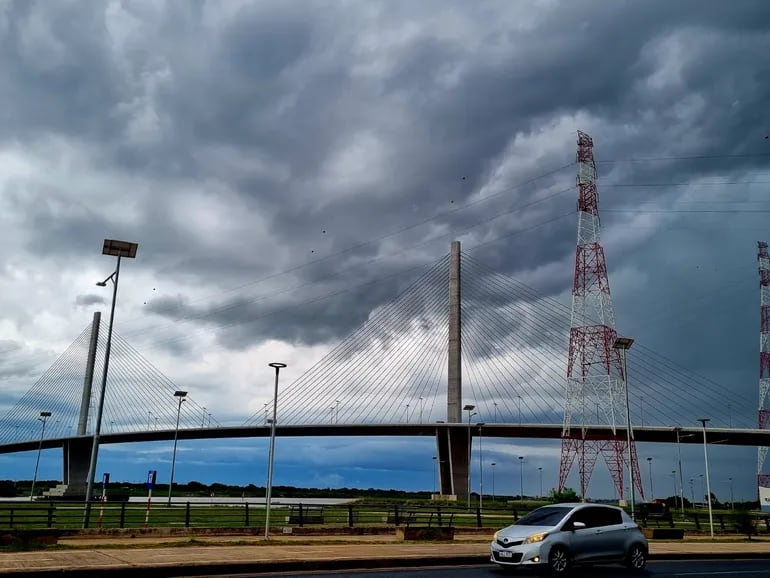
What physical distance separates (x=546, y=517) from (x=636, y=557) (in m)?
2.70

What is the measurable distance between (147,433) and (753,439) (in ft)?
248

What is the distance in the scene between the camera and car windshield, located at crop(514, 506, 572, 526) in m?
16.6

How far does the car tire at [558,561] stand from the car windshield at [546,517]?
2.24 ft

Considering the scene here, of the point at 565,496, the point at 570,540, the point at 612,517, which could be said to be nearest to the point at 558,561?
the point at 570,540

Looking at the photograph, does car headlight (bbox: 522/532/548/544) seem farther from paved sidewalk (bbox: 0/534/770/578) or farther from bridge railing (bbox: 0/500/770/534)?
bridge railing (bbox: 0/500/770/534)

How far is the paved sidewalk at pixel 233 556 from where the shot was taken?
14141 millimetres

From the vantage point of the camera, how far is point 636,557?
17438 millimetres

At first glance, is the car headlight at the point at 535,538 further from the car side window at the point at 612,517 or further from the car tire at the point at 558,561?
the car side window at the point at 612,517

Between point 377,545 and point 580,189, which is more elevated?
point 580,189

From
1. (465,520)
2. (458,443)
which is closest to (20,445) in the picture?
(458,443)

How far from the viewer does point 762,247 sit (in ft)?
344

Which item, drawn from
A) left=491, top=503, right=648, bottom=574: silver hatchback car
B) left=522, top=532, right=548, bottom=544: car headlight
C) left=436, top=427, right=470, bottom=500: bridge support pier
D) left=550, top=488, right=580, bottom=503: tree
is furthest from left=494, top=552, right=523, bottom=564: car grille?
left=436, top=427, right=470, bottom=500: bridge support pier

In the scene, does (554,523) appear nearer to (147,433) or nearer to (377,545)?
(377,545)

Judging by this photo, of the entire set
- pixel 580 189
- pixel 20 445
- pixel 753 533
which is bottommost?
pixel 753 533
